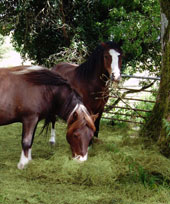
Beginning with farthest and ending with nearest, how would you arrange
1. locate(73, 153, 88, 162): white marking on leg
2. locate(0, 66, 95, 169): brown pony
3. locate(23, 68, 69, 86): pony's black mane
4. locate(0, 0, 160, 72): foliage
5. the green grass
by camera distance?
locate(0, 0, 160, 72): foliage < locate(23, 68, 69, 86): pony's black mane < locate(0, 66, 95, 169): brown pony < locate(73, 153, 88, 162): white marking on leg < the green grass

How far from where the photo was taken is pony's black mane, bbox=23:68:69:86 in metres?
3.78

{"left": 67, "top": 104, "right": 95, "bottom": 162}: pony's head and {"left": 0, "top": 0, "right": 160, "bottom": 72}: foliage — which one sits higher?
{"left": 0, "top": 0, "right": 160, "bottom": 72}: foliage

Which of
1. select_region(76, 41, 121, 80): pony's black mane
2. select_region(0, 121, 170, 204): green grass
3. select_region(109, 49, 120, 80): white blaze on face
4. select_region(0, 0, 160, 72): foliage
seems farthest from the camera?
select_region(0, 0, 160, 72): foliage

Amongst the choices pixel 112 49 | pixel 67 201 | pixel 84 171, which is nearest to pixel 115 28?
pixel 112 49

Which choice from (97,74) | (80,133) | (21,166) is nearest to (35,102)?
(80,133)

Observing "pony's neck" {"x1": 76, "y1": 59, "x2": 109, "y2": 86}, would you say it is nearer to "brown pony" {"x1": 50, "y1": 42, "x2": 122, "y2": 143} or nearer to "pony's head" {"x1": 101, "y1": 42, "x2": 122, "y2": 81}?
"brown pony" {"x1": 50, "y1": 42, "x2": 122, "y2": 143}

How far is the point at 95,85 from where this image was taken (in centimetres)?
468

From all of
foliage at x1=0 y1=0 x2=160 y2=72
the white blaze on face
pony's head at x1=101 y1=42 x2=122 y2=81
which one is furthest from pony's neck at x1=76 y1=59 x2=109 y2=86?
foliage at x1=0 y1=0 x2=160 y2=72

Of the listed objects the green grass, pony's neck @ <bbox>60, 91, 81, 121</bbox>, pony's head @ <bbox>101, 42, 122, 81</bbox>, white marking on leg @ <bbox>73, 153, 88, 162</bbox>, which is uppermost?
pony's head @ <bbox>101, 42, 122, 81</bbox>

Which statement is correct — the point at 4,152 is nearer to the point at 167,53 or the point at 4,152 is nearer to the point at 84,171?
the point at 84,171

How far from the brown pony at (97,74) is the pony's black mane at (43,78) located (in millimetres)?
872

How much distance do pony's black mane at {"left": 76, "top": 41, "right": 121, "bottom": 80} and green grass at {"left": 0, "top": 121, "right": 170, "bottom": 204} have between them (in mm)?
1412

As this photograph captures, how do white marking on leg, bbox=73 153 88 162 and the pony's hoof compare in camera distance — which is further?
the pony's hoof

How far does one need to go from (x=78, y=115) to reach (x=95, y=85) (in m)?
1.32
